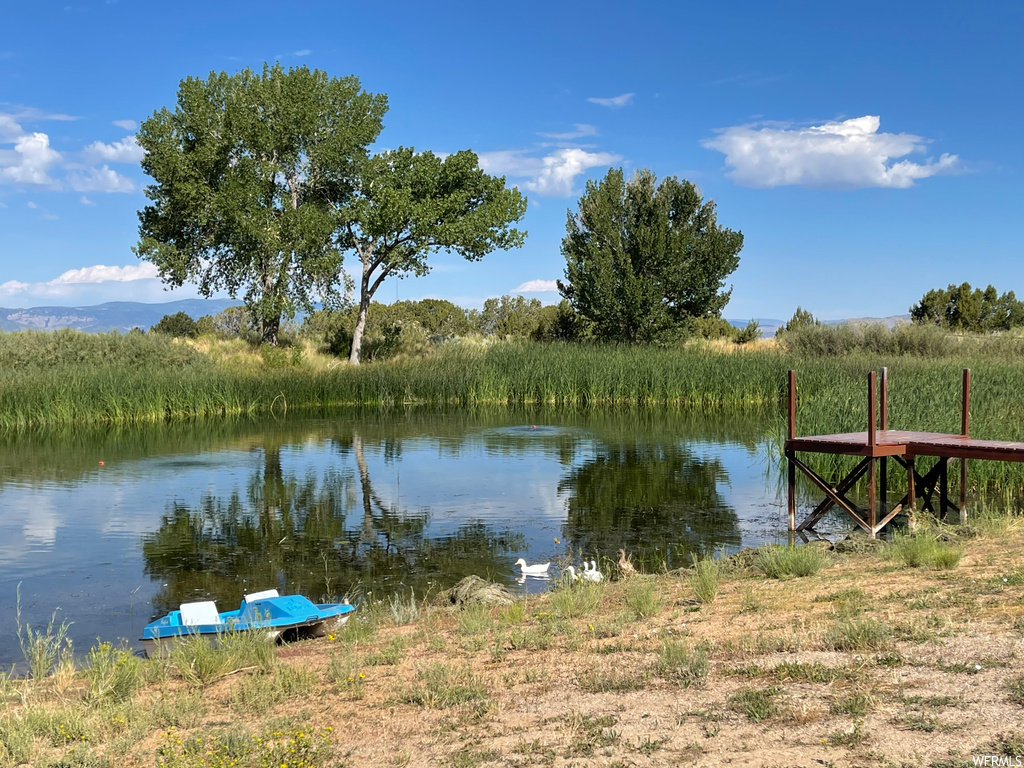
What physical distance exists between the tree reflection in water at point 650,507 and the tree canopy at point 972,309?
41630 millimetres

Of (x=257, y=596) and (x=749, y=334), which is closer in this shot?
(x=257, y=596)

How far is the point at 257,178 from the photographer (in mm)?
37594

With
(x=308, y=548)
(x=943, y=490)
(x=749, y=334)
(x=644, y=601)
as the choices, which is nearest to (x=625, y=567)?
(x=644, y=601)

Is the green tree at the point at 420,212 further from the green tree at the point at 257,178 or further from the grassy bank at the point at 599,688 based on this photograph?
the grassy bank at the point at 599,688

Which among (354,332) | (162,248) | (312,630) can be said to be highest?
(162,248)

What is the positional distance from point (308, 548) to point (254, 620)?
4.15 metres

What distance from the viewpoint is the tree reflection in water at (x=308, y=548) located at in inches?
402

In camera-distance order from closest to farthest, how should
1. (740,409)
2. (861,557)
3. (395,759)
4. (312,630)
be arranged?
(395,759) < (312,630) < (861,557) < (740,409)

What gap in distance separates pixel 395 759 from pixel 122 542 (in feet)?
29.0

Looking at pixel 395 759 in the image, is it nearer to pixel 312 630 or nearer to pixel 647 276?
pixel 312 630

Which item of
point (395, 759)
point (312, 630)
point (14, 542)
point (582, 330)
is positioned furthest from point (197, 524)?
point (582, 330)

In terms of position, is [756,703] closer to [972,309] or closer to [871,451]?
[871,451]

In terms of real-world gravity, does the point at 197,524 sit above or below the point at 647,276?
below

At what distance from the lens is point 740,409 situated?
30281mm
